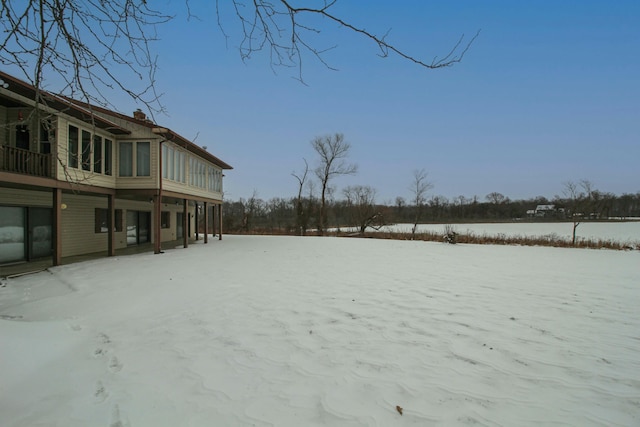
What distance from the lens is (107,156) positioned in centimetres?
1191

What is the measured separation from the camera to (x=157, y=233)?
12.6 m

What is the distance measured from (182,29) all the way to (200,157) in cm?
→ 1523

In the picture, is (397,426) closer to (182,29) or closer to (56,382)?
(56,382)

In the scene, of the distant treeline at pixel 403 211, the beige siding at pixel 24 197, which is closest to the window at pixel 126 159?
the beige siding at pixel 24 197

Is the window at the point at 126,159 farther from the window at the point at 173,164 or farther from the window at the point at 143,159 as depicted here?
the window at the point at 173,164

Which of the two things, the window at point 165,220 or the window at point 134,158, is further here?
the window at point 165,220

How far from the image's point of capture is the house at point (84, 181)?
8516 mm

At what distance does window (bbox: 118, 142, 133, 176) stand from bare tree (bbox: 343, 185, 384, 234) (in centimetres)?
2013

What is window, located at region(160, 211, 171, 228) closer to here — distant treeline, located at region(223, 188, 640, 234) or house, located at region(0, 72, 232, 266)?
house, located at region(0, 72, 232, 266)

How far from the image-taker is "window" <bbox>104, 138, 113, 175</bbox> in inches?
460

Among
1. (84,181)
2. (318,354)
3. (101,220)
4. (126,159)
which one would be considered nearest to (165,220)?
(101,220)

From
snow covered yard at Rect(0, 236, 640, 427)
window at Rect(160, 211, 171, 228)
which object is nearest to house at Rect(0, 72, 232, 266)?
window at Rect(160, 211, 171, 228)

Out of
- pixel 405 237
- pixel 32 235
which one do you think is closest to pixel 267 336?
pixel 32 235

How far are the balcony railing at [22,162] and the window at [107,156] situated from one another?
248 cm
